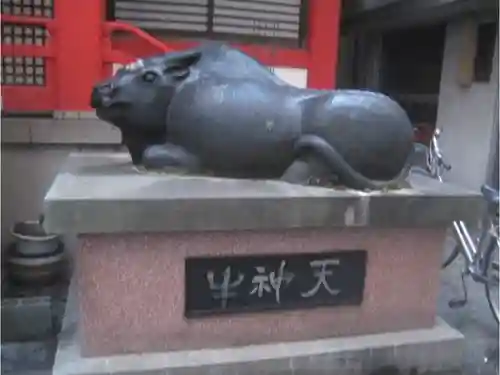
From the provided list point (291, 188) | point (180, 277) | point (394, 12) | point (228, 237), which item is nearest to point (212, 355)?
point (180, 277)

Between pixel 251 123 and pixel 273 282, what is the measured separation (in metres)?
0.64

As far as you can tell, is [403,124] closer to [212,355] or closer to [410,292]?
[410,292]

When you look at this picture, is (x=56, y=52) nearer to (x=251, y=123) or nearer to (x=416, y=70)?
(x=251, y=123)

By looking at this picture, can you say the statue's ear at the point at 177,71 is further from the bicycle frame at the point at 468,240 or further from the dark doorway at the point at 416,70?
the dark doorway at the point at 416,70

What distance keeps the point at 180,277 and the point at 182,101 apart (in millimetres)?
713

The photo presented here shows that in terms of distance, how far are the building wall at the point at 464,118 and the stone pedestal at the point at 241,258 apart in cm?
300

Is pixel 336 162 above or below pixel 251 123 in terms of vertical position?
below

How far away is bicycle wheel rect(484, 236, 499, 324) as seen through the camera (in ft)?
9.04

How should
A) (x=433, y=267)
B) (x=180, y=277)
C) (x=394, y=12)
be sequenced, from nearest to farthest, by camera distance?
(x=180, y=277)
(x=433, y=267)
(x=394, y=12)

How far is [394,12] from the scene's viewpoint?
570 cm

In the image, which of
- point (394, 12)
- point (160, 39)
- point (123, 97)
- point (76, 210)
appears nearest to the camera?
point (76, 210)

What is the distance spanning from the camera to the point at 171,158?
2.26 metres

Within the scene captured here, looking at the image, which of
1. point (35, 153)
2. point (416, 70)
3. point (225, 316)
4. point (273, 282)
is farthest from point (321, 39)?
point (416, 70)

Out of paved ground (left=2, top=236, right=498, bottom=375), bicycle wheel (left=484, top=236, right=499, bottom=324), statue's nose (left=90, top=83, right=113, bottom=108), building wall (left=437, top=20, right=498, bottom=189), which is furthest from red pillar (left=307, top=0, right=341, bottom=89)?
statue's nose (left=90, top=83, right=113, bottom=108)
